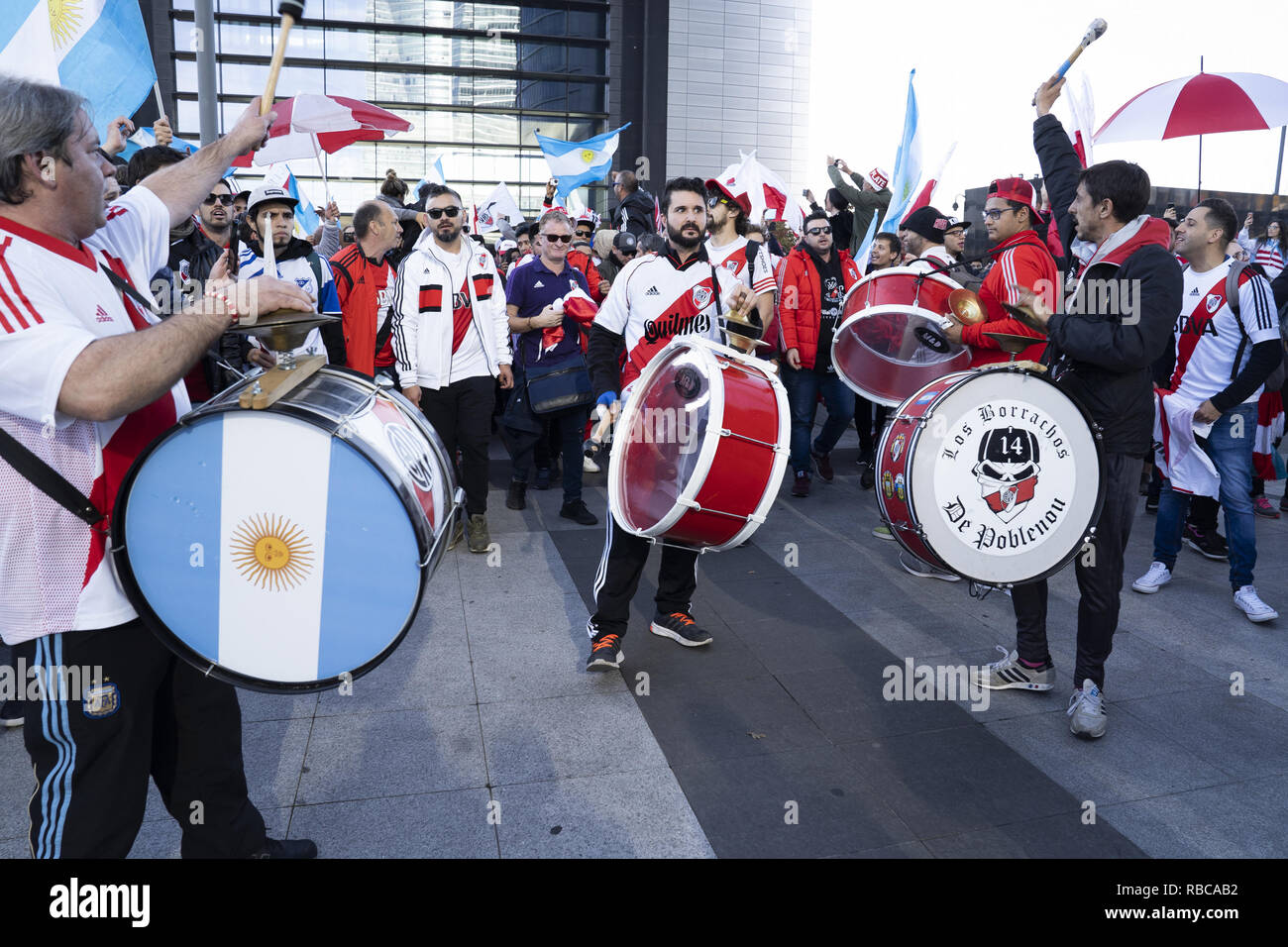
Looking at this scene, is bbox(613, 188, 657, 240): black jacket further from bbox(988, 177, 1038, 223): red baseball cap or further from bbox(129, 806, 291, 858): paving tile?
bbox(129, 806, 291, 858): paving tile

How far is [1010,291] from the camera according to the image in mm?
4066

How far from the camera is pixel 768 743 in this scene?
3426 millimetres

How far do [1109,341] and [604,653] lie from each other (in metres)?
2.37

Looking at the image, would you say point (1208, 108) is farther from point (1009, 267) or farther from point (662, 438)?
point (662, 438)

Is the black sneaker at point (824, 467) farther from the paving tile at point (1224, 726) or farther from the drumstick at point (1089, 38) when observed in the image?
the drumstick at point (1089, 38)

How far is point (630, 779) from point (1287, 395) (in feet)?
21.8

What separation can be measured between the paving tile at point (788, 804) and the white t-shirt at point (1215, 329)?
11.4 ft

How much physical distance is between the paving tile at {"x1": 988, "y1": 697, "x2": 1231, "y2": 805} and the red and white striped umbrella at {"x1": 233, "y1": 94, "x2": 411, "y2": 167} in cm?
716

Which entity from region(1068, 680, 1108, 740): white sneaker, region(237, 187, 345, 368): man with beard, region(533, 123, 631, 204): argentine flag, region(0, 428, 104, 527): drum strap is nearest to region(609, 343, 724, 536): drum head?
region(1068, 680, 1108, 740): white sneaker

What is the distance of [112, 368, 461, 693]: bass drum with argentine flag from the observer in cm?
183

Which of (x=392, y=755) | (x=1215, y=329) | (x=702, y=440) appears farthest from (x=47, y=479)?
(x=1215, y=329)
